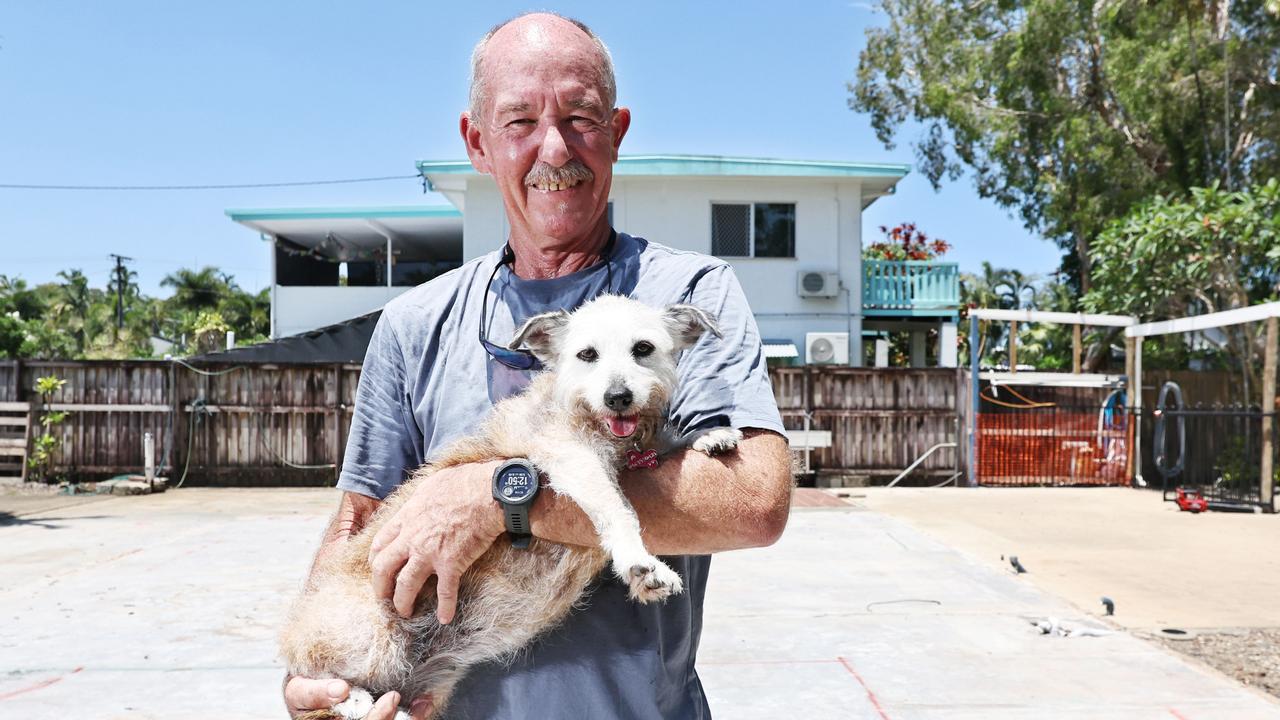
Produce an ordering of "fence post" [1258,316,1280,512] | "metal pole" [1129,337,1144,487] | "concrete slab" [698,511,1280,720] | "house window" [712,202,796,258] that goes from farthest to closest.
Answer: "house window" [712,202,796,258]
"metal pole" [1129,337,1144,487]
"fence post" [1258,316,1280,512]
"concrete slab" [698,511,1280,720]

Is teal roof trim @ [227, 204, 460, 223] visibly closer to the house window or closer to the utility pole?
the house window

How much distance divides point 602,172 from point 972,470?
16410mm

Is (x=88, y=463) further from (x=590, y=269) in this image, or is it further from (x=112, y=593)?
(x=590, y=269)

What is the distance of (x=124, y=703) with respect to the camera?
5445mm

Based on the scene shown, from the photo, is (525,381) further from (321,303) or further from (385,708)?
(321,303)

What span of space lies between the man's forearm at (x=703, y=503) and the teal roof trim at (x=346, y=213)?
20.2 m

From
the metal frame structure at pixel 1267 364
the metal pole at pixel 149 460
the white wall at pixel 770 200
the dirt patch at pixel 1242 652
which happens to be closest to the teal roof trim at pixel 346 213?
the white wall at pixel 770 200

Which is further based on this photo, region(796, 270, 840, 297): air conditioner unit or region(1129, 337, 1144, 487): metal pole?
region(796, 270, 840, 297): air conditioner unit

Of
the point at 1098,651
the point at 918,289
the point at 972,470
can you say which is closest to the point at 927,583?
the point at 1098,651

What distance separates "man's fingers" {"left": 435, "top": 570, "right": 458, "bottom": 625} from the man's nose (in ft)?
2.81

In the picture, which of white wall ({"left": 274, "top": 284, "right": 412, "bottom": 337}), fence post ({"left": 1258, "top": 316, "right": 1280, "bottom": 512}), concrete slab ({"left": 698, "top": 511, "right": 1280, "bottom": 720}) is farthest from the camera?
white wall ({"left": 274, "top": 284, "right": 412, "bottom": 337})

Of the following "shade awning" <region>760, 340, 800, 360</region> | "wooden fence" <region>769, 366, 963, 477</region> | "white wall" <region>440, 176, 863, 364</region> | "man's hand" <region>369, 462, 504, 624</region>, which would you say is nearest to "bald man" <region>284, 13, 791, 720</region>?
"man's hand" <region>369, 462, 504, 624</region>

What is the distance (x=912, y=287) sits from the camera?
70.3ft

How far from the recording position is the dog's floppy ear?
6.40ft
